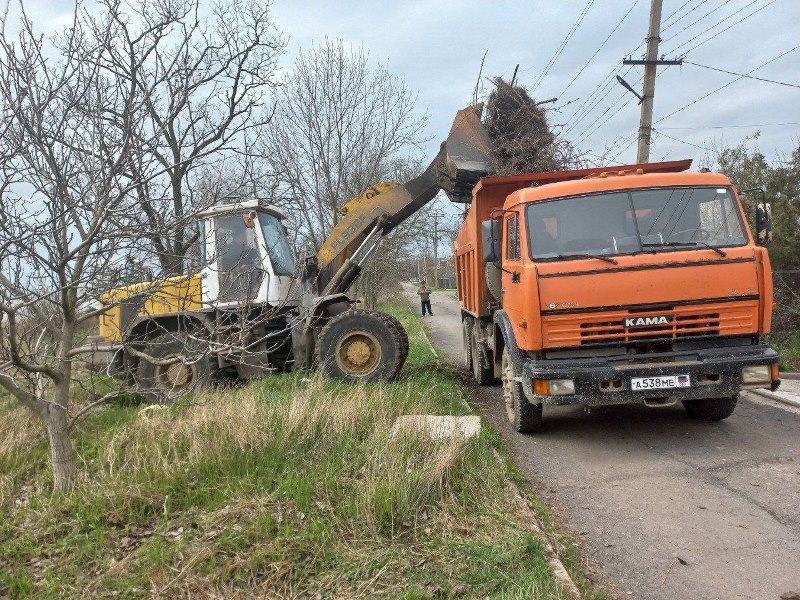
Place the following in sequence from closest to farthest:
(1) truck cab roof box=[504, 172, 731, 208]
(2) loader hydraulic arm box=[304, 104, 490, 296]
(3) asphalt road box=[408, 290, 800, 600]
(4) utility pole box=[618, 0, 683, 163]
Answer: (3) asphalt road box=[408, 290, 800, 600] < (1) truck cab roof box=[504, 172, 731, 208] < (2) loader hydraulic arm box=[304, 104, 490, 296] < (4) utility pole box=[618, 0, 683, 163]

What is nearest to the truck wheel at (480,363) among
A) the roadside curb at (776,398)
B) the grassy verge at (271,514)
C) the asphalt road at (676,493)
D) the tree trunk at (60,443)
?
the asphalt road at (676,493)

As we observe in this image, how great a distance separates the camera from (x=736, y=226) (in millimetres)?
5883

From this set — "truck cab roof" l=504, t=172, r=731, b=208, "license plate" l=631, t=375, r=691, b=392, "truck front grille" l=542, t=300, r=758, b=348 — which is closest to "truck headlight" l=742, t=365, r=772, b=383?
"truck front grille" l=542, t=300, r=758, b=348

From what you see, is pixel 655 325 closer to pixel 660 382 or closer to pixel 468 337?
pixel 660 382

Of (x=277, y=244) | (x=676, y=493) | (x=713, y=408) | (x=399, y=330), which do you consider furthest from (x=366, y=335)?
(x=676, y=493)

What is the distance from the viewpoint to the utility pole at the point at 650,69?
41.3 ft

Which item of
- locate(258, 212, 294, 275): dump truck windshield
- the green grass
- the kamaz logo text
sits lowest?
the green grass

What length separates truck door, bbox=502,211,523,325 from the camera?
6.25 m

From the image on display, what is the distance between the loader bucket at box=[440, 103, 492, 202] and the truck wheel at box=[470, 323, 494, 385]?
2142 millimetres

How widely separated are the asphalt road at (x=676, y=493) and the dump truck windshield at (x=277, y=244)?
147 inches

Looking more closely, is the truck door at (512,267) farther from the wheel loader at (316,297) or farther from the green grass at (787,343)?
the green grass at (787,343)

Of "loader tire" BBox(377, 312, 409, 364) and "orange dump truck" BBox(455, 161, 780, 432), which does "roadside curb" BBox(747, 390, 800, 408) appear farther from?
"loader tire" BBox(377, 312, 409, 364)

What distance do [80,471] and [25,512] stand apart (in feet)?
1.83

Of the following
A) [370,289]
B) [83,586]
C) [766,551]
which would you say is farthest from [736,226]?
[370,289]
